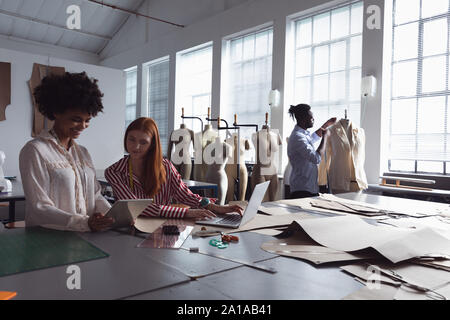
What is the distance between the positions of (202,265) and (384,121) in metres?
4.38

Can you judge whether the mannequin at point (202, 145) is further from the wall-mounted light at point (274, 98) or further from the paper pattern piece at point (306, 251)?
the paper pattern piece at point (306, 251)

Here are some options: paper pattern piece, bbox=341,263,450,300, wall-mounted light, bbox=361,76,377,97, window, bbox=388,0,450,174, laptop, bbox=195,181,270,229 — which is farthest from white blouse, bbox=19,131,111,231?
window, bbox=388,0,450,174

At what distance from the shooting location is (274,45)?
→ 5.96 m

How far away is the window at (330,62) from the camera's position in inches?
204

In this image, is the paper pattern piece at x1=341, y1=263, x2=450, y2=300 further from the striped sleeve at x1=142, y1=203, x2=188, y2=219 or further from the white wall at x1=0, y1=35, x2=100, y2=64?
the white wall at x1=0, y1=35, x2=100, y2=64

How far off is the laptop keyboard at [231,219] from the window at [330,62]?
383 centimetres

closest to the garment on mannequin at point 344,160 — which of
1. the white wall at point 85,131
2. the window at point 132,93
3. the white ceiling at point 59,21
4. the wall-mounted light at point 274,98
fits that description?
the wall-mounted light at point 274,98

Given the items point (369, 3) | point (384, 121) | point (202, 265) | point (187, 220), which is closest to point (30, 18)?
point (369, 3)

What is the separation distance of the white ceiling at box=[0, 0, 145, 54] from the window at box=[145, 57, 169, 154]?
1.80 m

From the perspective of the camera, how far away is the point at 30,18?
9000mm

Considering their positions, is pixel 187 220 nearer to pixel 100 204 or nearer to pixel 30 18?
pixel 100 204

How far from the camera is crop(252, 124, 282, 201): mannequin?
5.04 metres

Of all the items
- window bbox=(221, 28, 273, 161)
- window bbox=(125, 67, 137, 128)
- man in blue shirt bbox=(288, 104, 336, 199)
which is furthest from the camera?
window bbox=(125, 67, 137, 128)
